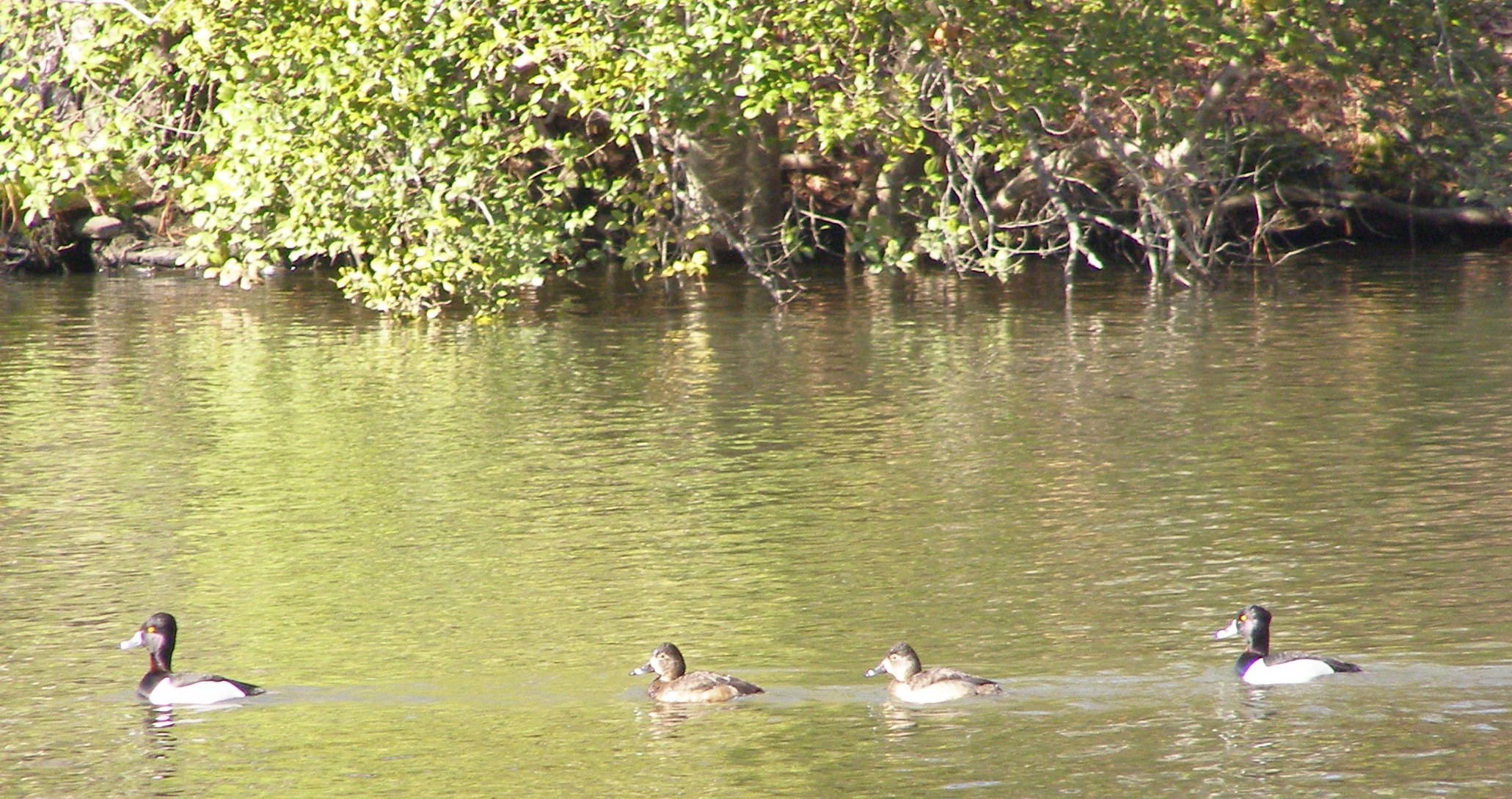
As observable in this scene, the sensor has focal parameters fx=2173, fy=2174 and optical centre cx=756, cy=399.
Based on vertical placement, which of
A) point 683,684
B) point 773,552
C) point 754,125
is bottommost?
point 683,684

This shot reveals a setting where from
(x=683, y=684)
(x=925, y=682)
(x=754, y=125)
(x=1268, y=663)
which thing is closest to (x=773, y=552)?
(x=683, y=684)

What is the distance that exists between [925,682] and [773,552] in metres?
3.49

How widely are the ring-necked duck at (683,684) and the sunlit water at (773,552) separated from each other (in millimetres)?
116

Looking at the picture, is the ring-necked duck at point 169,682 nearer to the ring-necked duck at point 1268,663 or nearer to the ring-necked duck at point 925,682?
the ring-necked duck at point 925,682

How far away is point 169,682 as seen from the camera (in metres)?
11.3

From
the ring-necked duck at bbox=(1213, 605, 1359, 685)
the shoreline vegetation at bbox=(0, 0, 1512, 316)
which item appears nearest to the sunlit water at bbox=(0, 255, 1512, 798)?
the ring-necked duck at bbox=(1213, 605, 1359, 685)

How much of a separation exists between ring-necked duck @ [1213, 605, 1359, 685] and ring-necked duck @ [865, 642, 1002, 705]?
4.22 ft

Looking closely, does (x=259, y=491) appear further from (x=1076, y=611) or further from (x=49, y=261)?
(x=49, y=261)

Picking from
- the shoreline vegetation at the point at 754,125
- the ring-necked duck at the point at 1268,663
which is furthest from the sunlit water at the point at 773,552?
the shoreline vegetation at the point at 754,125

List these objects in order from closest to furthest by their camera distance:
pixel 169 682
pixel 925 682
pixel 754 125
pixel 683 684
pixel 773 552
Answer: pixel 925 682 → pixel 683 684 → pixel 169 682 → pixel 773 552 → pixel 754 125

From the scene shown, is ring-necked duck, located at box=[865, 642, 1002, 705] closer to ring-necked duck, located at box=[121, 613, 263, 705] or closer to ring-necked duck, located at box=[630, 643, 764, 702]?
ring-necked duck, located at box=[630, 643, 764, 702]

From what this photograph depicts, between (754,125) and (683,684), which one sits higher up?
(754,125)

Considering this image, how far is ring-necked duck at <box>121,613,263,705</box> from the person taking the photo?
440 inches

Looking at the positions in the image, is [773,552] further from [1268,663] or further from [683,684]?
[1268,663]
